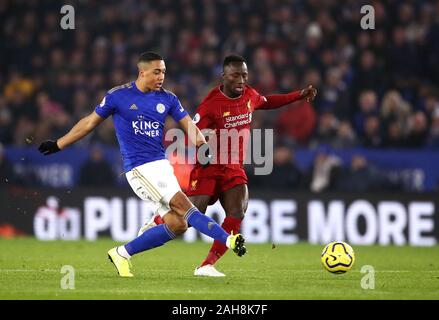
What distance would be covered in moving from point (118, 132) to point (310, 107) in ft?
29.3

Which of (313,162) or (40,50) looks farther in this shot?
(40,50)

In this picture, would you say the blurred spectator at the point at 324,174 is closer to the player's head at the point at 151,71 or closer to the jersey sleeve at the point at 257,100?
the jersey sleeve at the point at 257,100

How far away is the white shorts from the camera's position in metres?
9.74

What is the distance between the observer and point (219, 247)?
34.7 ft

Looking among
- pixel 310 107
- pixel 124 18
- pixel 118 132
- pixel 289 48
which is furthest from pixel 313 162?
pixel 118 132

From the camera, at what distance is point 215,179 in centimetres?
1085

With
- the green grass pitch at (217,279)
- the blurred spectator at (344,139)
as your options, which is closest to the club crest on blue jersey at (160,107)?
the green grass pitch at (217,279)

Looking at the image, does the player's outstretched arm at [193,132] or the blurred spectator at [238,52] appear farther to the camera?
the blurred spectator at [238,52]

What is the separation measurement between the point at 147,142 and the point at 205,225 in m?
1.03

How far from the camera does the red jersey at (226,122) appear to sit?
10.8 metres

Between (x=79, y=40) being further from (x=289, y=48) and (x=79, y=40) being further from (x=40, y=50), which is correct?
(x=289, y=48)

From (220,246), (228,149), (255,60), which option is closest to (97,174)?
(255,60)

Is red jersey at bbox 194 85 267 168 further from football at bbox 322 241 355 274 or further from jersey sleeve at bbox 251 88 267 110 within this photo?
football at bbox 322 241 355 274

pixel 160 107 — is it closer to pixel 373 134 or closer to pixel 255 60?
→ pixel 373 134
